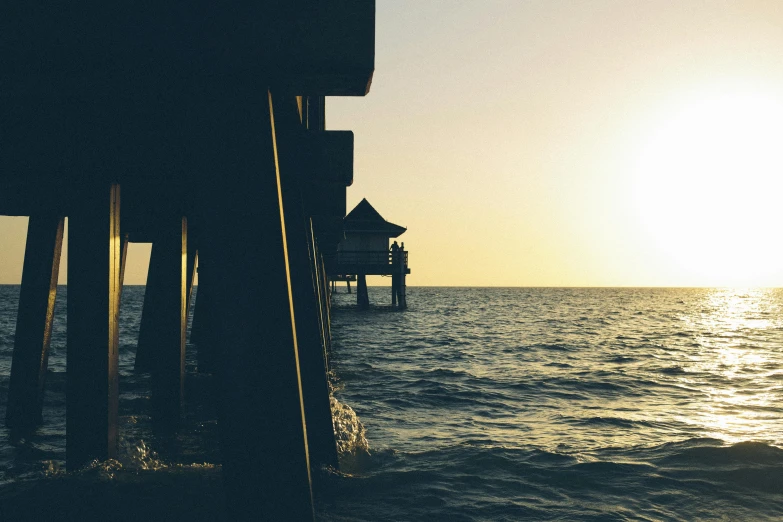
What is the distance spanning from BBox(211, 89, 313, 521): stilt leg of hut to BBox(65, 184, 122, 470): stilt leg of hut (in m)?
2.83

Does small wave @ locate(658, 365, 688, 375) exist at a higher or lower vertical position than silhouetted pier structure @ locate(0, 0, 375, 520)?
lower

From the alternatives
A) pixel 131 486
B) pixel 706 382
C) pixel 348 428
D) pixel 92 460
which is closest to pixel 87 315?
pixel 92 460

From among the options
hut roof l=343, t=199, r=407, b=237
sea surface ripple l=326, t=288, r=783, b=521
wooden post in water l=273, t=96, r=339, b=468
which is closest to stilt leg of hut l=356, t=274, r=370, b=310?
hut roof l=343, t=199, r=407, b=237

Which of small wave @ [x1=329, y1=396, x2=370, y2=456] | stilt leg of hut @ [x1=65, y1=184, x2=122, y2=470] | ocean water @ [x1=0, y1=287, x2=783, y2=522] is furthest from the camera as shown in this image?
small wave @ [x1=329, y1=396, x2=370, y2=456]

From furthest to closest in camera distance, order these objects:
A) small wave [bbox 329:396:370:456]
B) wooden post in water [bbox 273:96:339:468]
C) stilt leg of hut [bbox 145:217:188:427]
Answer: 1. stilt leg of hut [bbox 145:217:188:427]
2. small wave [bbox 329:396:370:456]
3. wooden post in water [bbox 273:96:339:468]

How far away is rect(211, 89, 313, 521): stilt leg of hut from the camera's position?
87.9 inches

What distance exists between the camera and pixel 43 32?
2.14 meters

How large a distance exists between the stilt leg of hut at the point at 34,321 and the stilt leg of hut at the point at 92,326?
3.09 meters

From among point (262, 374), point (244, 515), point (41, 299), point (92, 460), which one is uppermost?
point (41, 299)

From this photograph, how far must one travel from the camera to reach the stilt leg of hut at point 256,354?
87.9 inches

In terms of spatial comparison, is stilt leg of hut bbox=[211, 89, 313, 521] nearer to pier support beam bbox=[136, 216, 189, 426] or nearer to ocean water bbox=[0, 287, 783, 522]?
ocean water bbox=[0, 287, 783, 522]

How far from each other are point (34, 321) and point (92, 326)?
3.58m

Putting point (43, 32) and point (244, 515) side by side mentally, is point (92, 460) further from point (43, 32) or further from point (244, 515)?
point (43, 32)

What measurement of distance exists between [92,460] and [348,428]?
3638mm
